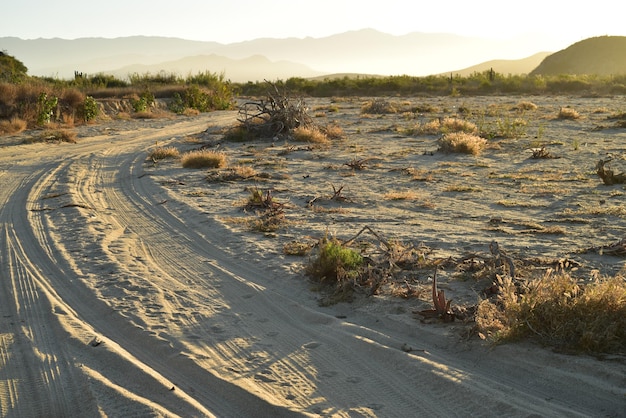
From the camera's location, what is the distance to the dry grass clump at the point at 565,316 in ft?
13.2

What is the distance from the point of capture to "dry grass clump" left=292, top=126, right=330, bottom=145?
1612cm

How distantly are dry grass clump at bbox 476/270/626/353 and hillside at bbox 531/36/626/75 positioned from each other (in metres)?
71.3

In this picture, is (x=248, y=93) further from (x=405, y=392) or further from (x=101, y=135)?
(x=405, y=392)

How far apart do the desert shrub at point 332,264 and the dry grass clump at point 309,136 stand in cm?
1039

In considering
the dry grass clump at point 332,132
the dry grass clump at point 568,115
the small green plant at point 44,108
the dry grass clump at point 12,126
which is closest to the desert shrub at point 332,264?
the dry grass clump at point 332,132

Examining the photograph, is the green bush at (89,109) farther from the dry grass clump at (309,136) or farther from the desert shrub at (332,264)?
the desert shrub at (332,264)

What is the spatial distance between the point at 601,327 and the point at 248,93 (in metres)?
42.7

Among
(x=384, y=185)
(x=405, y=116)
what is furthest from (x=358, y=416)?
(x=405, y=116)

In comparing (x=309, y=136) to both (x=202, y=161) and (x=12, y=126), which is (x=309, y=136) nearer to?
(x=202, y=161)

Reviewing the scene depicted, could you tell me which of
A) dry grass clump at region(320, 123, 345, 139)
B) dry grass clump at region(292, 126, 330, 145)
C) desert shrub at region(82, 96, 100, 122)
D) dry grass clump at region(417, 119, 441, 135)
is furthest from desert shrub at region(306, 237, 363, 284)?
desert shrub at region(82, 96, 100, 122)

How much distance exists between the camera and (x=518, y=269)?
5.62 metres

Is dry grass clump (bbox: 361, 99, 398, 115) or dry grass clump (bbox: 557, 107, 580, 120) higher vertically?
dry grass clump (bbox: 361, 99, 398, 115)

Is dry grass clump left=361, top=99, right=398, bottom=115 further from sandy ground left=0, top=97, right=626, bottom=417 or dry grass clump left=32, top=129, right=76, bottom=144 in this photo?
sandy ground left=0, top=97, right=626, bottom=417

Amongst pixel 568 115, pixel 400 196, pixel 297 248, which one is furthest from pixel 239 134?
pixel 568 115
